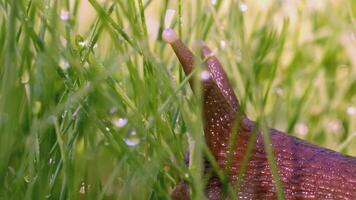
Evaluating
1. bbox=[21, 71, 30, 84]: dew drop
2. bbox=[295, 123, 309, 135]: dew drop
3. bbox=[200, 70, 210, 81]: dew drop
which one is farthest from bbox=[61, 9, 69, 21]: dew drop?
bbox=[295, 123, 309, 135]: dew drop

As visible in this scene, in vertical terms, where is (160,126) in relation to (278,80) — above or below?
below

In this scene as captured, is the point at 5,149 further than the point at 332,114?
No

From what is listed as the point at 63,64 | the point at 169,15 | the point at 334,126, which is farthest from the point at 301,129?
the point at 63,64

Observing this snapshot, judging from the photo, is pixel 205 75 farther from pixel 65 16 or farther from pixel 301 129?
pixel 301 129

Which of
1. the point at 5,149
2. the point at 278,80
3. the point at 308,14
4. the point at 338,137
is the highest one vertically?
the point at 308,14

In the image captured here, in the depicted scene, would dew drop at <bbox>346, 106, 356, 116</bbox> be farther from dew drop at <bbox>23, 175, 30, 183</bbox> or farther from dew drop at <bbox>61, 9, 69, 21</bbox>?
dew drop at <bbox>23, 175, 30, 183</bbox>

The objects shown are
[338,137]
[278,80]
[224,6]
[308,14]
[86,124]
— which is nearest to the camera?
[86,124]

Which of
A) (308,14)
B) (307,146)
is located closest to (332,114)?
(308,14)

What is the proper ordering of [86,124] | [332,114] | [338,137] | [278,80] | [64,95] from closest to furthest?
[86,124], [64,95], [338,137], [332,114], [278,80]

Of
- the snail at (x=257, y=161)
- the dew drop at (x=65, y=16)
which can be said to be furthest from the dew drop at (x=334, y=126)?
the dew drop at (x=65, y=16)

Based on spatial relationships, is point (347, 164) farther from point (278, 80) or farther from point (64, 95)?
A: point (278, 80)
